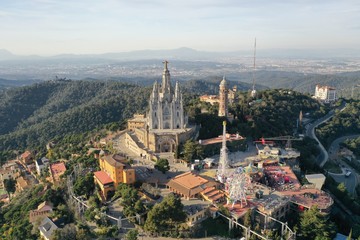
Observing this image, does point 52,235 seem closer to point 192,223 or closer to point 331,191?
point 192,223

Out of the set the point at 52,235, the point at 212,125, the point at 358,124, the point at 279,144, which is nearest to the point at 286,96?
the point at 358,124

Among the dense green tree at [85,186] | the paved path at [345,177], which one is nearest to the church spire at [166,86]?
the dense green tree at [85,186]

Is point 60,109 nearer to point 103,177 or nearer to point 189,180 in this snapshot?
point 103,177

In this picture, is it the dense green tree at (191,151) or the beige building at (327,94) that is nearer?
the dense green tree at (191,151)

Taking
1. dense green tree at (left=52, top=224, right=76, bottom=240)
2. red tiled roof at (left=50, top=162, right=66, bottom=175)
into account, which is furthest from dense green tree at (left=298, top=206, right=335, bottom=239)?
red tiled roof at (left=50, top=162, right=66, bottom=175)

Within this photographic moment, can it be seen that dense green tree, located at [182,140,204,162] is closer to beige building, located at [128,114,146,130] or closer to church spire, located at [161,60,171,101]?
church spire, located at [161,60,171,101]

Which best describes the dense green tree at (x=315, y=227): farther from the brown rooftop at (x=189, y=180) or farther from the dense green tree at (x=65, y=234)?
the dense green tree at (x=65, y=234)

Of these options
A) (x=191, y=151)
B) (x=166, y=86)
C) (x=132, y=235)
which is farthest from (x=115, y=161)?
(x=166, y=86)
